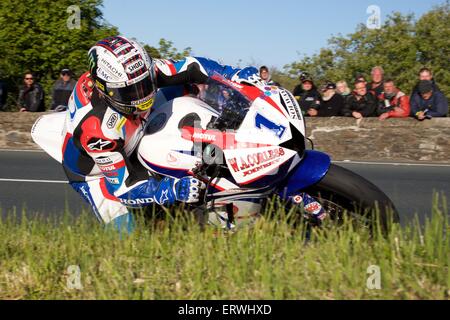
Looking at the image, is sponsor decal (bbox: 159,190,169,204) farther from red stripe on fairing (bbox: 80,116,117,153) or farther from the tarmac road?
the tarmac road

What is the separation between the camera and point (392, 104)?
11.7 m

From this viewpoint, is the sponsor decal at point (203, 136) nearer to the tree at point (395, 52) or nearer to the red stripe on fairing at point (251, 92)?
the red stripe on fairing at point (251, 92)

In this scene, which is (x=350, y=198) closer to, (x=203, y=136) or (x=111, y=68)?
(x=203, y=136)

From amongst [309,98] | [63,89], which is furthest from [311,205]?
[63,89]

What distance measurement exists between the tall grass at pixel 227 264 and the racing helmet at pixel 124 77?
75 cm

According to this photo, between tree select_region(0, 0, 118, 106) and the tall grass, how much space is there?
12345mm

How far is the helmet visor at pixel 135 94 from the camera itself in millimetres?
4461

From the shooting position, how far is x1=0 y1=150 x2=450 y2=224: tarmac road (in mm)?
8070

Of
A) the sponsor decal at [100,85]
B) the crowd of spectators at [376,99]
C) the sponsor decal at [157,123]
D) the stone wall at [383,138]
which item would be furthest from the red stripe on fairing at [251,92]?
the crowd of spectators at [376,99]

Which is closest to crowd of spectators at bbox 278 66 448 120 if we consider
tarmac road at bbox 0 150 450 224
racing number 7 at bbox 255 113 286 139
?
tarmac road at bbox 0 150 450 224

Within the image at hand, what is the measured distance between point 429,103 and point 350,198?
7.26 m

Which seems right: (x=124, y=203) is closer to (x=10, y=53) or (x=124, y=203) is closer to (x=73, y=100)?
(x=73, y=100)

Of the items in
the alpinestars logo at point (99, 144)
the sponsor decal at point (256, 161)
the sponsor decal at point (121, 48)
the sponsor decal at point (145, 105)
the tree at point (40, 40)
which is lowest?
the sponsor decal at point (256, 161)
